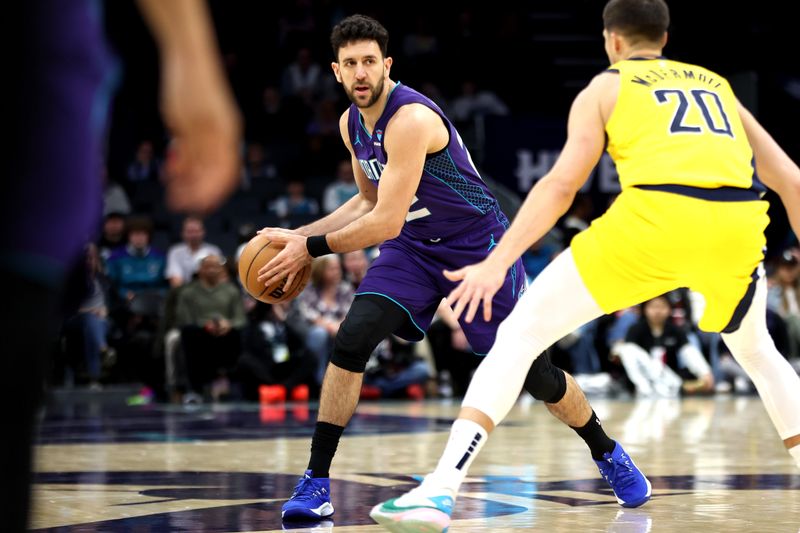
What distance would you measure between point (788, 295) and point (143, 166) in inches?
298

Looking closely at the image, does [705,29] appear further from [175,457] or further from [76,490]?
[76,490]

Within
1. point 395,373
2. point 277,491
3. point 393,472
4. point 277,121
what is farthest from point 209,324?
point 277,491

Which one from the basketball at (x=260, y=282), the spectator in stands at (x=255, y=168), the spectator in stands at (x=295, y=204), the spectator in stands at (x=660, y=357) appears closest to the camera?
the basketball at (x=260, y=282)

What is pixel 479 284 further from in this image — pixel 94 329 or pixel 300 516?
pixel 94 329

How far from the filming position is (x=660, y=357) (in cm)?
1319

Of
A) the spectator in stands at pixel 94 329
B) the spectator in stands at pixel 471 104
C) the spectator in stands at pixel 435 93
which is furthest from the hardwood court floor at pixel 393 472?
the spectator in stands at pixel 471 104

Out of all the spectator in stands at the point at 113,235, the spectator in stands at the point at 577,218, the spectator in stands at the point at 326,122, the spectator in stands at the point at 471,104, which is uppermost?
the spectator in stands at the point at 471,104

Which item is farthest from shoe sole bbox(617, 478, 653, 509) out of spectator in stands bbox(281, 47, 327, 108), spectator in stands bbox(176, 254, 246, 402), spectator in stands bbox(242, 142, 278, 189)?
spectator in stands bbox(281, 47, 327, 108)

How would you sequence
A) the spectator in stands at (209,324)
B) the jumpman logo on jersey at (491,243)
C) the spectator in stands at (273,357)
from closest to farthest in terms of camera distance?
the jumpman logo on jersey at (491,243)
the spectator in stands at (209,324)
the spectator in stands at (273,357)

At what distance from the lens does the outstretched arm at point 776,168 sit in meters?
4.19

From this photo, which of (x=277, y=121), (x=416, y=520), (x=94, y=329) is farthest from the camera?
(x=277, y=121)

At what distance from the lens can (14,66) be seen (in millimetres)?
1975

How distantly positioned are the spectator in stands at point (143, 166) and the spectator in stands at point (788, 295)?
→ 7257 mm

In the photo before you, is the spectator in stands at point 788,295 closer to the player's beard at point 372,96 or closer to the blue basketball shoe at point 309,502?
the player's beard at point 372,96
